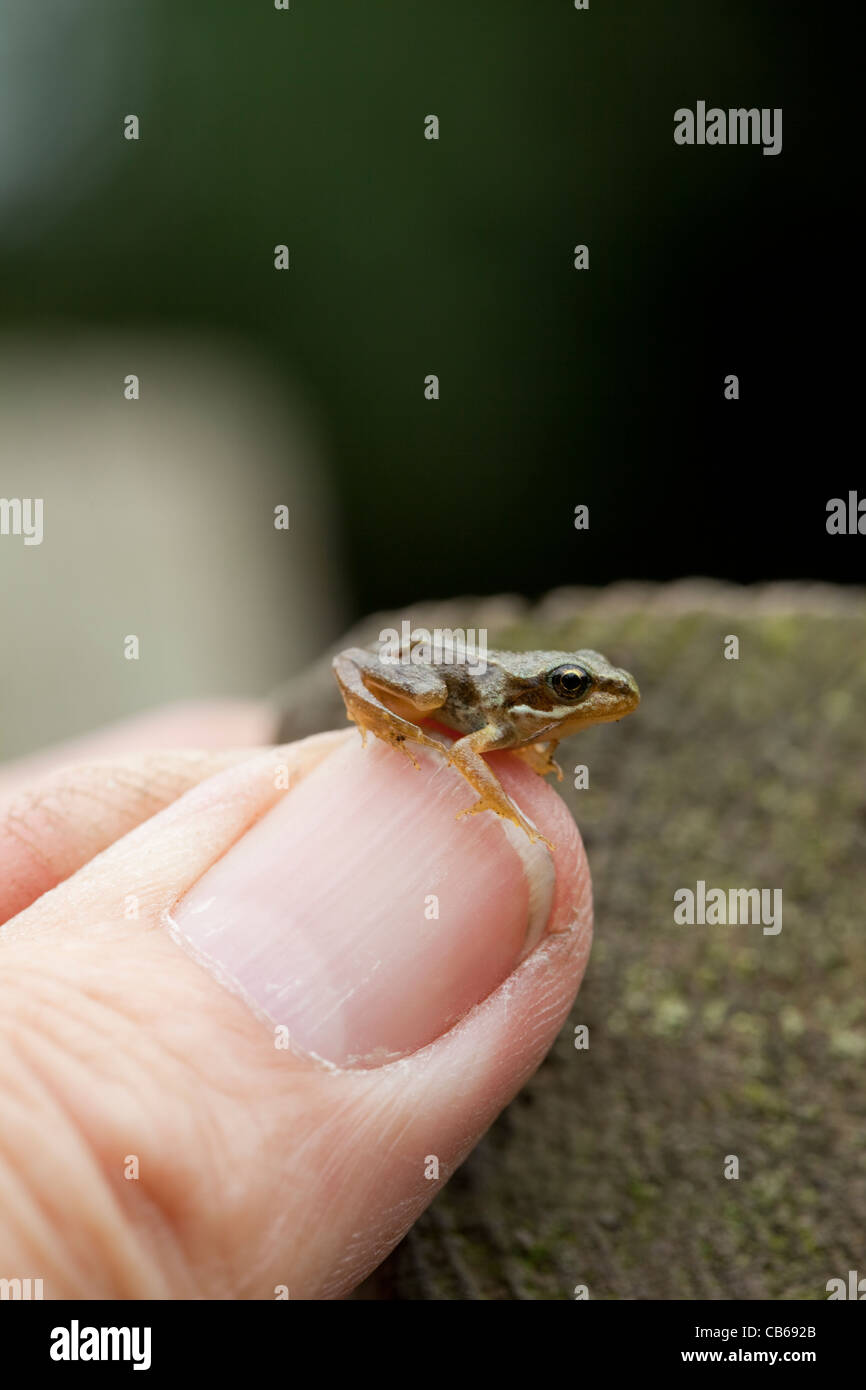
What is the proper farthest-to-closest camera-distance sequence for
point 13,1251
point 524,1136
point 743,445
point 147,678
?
point 147,678, point 743,445, point 524,1136, point 13,1251

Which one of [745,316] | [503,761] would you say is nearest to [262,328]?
[745,316]

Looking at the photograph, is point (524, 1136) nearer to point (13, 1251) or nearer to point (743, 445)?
point (13, 1251)

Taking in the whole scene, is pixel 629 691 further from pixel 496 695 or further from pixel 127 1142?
pixel 127 1142

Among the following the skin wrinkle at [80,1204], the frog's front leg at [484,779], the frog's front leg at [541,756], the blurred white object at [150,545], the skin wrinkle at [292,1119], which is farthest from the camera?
the blurred white object at [150,545]

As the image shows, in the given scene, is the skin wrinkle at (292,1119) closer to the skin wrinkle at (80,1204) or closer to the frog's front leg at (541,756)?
the skin wrinkle at (80,1204)

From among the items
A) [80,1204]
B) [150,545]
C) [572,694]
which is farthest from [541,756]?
[150,545]

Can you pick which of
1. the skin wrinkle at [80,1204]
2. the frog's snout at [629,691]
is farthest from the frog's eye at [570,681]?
the skin wrinkle at [80,1204]
